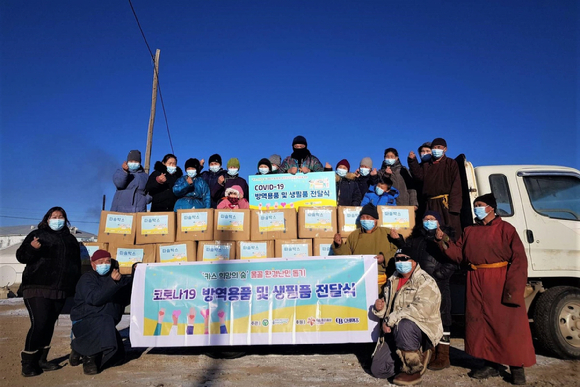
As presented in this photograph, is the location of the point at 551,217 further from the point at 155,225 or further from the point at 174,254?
the point at 155,225

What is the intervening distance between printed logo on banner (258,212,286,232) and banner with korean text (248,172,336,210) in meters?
0.42

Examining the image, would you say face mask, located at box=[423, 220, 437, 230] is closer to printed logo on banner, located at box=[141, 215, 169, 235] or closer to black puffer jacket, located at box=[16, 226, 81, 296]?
printed logo on banner, located at box=[141, 215, 169, 235]

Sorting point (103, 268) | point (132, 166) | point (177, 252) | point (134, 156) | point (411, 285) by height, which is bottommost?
point (411, 285)

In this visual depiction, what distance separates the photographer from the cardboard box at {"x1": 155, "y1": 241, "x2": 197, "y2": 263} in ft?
18.8

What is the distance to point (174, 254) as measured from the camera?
5754 millimetres

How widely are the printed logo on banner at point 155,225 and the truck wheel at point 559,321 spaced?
5308mm

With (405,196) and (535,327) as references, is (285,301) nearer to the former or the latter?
(405,196)

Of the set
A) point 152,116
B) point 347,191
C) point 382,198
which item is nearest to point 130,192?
point 347,191

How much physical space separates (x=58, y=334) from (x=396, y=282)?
6800 mm

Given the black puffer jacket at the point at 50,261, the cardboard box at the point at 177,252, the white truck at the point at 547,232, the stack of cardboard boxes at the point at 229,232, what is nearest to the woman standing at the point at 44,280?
the black puffer jacket at the point at 50,261

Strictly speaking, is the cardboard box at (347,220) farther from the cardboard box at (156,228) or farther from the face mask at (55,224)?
the face mask at (55,224)

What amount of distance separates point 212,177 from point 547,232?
206 inches

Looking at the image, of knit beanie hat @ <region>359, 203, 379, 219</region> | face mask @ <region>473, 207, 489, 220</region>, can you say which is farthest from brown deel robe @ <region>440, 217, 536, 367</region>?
knit beanie hat @ <region>359, 203, 379, 219</region>

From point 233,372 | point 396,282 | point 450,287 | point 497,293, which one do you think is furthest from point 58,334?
point 497,293
